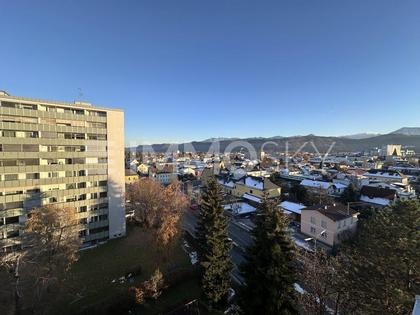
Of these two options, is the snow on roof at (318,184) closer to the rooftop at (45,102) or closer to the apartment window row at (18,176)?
the rooftop at (45,102)

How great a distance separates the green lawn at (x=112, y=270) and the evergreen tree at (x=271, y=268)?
1062cm

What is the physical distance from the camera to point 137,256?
30078 mm

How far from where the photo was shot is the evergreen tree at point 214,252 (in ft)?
64.2

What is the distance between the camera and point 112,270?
87.5ft

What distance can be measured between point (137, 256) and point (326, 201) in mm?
41348

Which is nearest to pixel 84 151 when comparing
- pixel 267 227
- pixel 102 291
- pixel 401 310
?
pixel 102 291

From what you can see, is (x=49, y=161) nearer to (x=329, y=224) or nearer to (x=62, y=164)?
(x=62, y=164)

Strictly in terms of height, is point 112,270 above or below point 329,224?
below

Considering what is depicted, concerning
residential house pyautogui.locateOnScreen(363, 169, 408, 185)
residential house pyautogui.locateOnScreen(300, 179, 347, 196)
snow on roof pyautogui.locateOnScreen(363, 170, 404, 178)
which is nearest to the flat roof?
residential house pyautogui.locateOnScreen(300, 179, 347, 196)

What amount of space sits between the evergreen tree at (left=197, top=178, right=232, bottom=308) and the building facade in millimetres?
20604

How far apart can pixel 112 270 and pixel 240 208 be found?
32718 mm

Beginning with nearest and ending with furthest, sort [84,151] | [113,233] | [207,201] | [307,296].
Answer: [307,296]
[207,201]
[84,151]
[113,233]

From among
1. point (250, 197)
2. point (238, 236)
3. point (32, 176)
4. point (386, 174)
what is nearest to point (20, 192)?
point (32, 176)

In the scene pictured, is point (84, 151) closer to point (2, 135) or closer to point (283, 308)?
point (2, 135)
